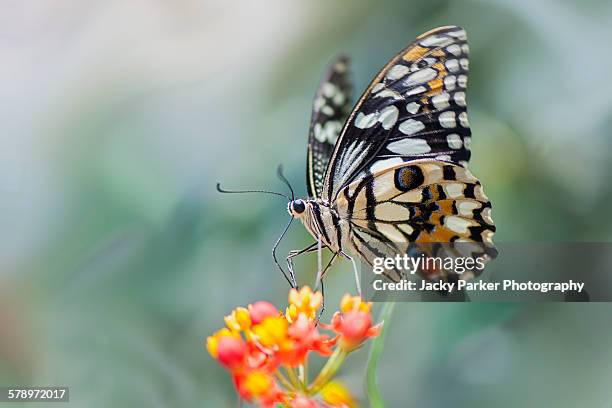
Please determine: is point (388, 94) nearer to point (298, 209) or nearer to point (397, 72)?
point (397, 72)

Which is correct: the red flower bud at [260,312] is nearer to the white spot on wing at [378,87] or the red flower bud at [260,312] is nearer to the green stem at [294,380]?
the green stem at [294,380]

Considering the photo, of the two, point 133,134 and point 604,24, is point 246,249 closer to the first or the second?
point 133,134

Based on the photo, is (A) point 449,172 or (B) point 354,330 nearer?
(B) point 354,330

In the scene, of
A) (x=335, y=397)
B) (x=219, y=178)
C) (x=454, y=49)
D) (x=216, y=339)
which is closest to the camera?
(x=216, y=339)

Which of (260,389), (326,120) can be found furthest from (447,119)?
(260,389)

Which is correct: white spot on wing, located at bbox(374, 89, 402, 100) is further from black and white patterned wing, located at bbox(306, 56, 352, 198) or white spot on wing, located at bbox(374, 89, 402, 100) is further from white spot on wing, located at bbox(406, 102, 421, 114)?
black and white patterned wing, located at bbox(306, 56, 352, 198)
